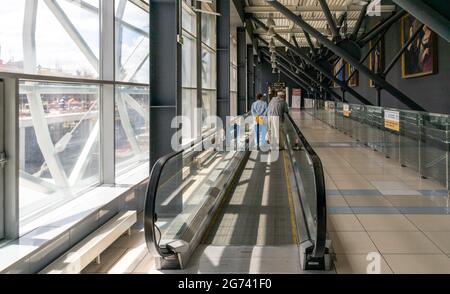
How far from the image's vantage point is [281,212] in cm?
754

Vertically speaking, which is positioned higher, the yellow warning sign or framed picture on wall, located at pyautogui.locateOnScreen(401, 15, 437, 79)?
framed picture on wall, located at pyautogui.locateOnScreen(401, 15, 437, 79)

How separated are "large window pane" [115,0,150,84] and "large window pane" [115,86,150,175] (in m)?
0.37

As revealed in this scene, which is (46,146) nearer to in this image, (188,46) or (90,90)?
(90,90)

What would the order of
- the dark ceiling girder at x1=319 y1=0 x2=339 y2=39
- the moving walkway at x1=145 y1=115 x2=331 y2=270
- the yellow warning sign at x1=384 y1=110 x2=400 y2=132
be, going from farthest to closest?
1. the dark ceiling girder at x1=319 y1=0 x2=339 y2=39
2. the yellow warning sign at x1=384 y1=110 x2=400 y2=132
3. the moving walkway at x1=145 y1=115 x2=331 y2=270

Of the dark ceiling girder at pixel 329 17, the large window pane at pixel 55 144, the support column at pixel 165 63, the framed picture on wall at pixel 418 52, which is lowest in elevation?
the large window pane at pixel 55 144

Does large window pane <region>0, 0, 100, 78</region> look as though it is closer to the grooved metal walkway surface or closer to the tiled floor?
the grooved metal walkway surface

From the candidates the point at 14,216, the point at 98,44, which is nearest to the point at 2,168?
the point at 14,216

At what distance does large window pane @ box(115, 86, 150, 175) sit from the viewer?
9.38 m

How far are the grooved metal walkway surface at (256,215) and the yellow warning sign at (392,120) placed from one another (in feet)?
10.0

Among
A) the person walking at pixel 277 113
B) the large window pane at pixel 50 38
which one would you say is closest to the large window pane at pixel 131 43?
the large window pane at pixel 50 38

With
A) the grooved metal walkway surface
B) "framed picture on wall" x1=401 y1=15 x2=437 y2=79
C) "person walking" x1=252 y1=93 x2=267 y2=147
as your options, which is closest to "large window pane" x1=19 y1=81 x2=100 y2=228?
the grooved metal walkway surface

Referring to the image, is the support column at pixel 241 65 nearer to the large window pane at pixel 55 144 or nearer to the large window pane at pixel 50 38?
the large window pane at pixel 50 38

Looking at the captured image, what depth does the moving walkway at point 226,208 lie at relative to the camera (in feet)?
15.9
